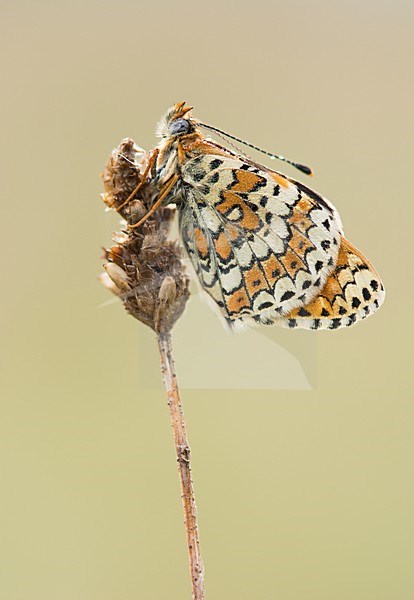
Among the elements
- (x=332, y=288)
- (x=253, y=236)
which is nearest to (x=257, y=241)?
(x=253, y=236)

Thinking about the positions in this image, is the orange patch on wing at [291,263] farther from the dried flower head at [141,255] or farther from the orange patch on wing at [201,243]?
the dried flower head at [141,255]

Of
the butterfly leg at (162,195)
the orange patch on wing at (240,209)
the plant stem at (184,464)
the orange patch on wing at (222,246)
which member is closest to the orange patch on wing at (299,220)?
the orange patch on wing at (240,209)

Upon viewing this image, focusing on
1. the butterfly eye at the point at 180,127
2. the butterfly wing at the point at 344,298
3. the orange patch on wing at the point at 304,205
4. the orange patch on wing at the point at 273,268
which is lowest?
the butterfly wing at the point at 344,298

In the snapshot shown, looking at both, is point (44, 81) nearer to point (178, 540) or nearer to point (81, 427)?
point (81, 427)

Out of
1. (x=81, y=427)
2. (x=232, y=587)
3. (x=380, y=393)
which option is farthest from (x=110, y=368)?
(x=380, y=393)

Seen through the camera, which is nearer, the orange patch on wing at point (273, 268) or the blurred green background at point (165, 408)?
the orange patch on wing at point (273, 268)

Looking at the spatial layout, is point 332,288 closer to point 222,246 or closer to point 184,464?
point 222,246

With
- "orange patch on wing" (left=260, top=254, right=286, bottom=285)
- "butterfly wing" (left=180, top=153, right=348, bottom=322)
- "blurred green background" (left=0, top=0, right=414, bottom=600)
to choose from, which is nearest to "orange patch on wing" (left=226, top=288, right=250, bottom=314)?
"butterfly wing" (left=180, top=153, right=348, bottom=322)
